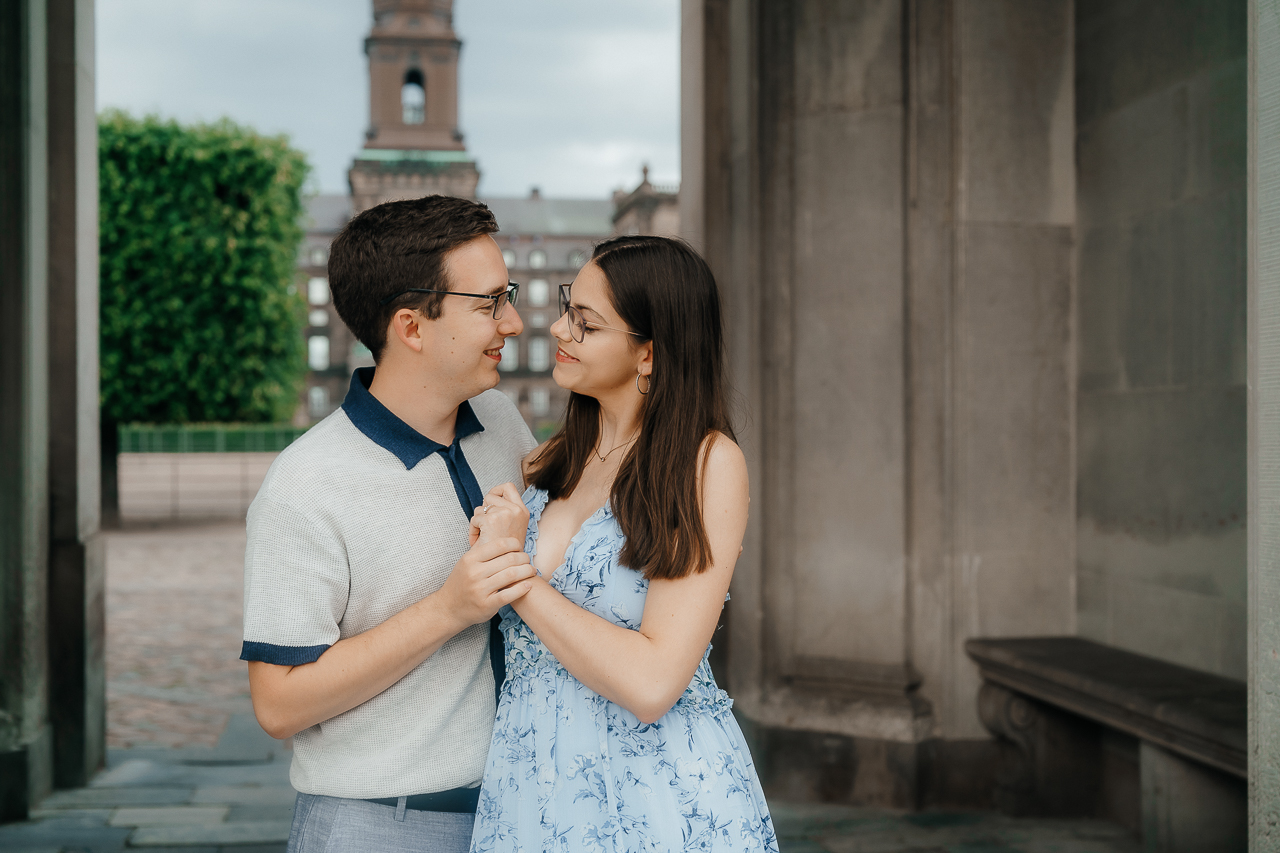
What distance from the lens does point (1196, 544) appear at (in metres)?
3.97

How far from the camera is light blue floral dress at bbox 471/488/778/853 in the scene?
179 cm

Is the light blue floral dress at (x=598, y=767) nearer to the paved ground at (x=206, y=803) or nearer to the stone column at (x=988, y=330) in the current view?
the paved ground at (x=206, y=803)

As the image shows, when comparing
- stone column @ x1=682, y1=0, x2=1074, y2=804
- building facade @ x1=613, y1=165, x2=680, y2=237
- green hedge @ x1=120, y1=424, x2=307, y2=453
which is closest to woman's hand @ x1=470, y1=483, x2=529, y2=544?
stone column @ x1=682, y1=0, x2=1074, y2=804

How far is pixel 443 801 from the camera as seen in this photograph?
5.98 feet

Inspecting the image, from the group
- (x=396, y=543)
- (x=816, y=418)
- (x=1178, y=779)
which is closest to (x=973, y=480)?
(x=816, y=418)

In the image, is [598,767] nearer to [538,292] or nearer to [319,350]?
[319,350]

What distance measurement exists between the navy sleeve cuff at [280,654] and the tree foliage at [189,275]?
790 inches

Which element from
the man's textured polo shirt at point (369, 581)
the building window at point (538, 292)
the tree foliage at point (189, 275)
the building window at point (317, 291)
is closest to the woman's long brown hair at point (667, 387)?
the man's textured polo shirt at point (369, 581)

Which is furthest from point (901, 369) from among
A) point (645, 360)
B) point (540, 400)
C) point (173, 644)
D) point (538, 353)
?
point (538, 353)

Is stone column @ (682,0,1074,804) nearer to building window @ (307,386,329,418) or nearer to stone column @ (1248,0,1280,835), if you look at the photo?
stone column @ (1248,0,1280,835)

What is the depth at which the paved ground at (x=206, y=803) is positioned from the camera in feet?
13.6

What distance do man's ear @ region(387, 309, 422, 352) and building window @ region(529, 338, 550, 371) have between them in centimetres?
7492

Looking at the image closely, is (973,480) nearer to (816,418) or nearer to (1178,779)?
(816,418)

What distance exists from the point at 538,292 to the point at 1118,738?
77.8 metres
